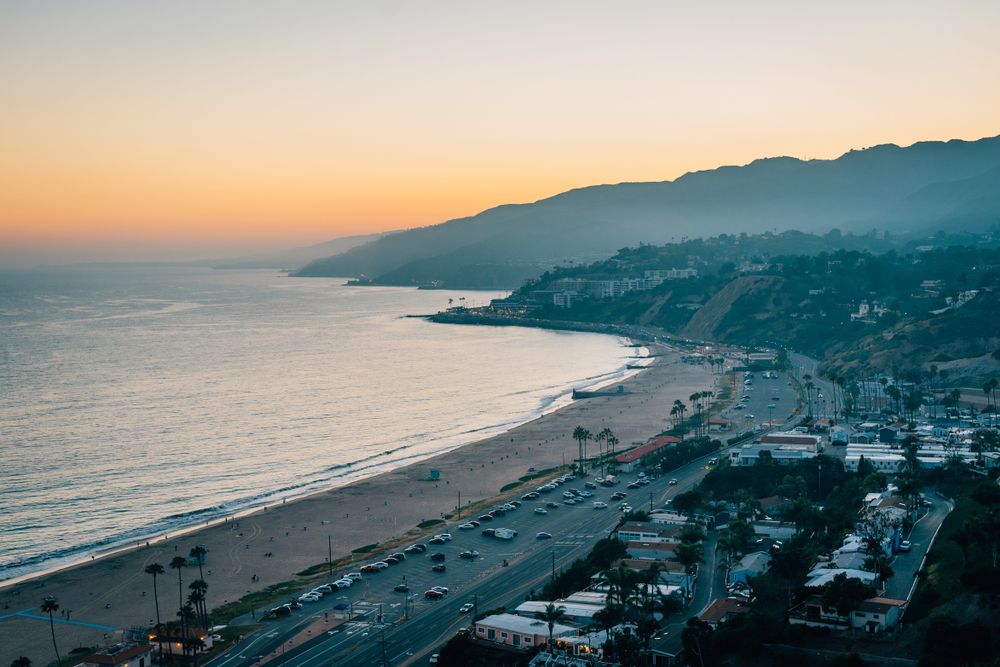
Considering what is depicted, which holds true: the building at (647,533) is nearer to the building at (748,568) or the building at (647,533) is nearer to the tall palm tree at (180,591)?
the building at (748,568)

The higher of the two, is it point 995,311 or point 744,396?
point 995,311

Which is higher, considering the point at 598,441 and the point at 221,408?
the point at 221,408

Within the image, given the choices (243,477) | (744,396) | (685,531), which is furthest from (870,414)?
(243,477)

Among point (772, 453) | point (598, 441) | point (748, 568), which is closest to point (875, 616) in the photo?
point (748, 568)

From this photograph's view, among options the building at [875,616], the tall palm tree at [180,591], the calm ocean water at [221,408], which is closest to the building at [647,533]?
the building at [875,616]

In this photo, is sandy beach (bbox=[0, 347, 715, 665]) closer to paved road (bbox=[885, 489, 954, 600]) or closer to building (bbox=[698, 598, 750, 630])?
building (bbox=[698, 598, 750, 630])

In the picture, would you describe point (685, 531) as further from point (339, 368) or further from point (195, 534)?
point (339, 368)

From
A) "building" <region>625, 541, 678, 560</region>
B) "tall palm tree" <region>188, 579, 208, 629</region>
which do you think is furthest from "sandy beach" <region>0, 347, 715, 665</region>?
"building" <region>625, 541, 678, 560</region>

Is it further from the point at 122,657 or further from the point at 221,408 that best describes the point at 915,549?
the point at 221,408
